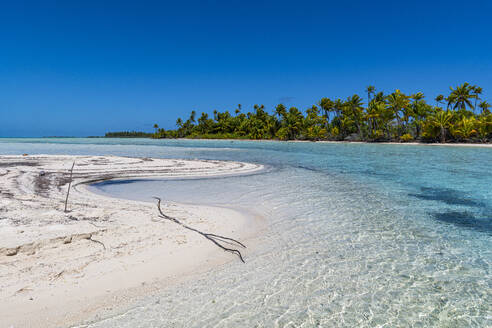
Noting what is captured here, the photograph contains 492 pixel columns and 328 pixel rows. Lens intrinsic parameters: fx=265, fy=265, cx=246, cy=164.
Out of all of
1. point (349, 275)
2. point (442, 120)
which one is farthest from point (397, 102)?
point (349, 275)

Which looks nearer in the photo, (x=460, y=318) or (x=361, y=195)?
(x=460, y=318)

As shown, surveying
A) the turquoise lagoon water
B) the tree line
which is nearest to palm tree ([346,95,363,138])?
the tree line

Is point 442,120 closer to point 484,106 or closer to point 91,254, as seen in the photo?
point 484,106

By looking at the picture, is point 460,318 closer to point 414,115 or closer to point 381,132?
point 414,115

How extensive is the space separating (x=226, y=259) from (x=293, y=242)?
5.48 feet

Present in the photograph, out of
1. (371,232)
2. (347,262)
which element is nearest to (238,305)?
(347,262)

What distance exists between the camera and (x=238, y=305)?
12.2 feet

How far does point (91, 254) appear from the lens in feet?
15.6

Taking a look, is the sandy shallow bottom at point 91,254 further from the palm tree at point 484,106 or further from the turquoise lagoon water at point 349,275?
the palm tree at point 484,106

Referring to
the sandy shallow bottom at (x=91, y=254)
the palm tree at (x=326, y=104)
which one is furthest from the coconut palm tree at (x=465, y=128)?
the sandy shallow bottom at (x=91, y=254)

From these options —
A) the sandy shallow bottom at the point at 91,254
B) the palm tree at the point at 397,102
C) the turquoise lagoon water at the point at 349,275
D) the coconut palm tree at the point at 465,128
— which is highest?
the palm tree at the point at 397,102

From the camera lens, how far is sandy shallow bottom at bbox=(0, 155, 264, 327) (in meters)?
3.55

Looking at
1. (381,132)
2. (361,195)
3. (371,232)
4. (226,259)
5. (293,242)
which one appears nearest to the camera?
(226,259)

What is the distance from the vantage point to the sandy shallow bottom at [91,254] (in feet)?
11.6
